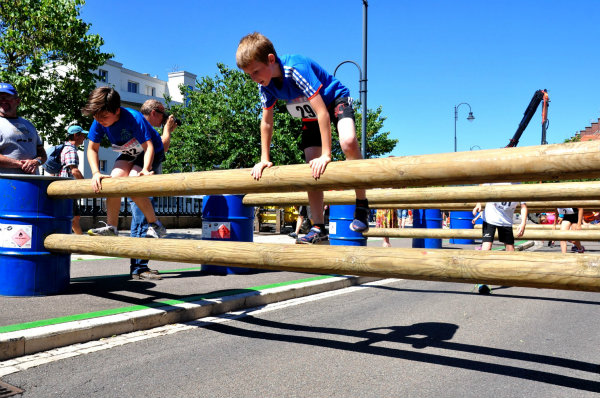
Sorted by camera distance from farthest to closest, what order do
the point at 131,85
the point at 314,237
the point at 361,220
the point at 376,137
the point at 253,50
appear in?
the point at 131,85 < the point at 376,137 < the point at 314,237 < the point at 361,220 < the point at 253,50

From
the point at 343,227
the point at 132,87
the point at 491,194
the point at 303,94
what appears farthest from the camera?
the point at 132,87

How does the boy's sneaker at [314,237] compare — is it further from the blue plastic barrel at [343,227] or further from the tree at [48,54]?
the tree at [48,54]

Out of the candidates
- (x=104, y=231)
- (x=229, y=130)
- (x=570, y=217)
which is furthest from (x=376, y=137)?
(x=104, y=231)

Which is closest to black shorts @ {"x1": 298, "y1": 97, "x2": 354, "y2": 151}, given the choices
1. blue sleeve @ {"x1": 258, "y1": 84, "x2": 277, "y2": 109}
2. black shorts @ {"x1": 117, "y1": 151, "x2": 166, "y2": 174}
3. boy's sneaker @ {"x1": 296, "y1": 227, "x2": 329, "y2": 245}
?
blue sleeve @ {"x1": 258, "y1": 84, "x2": 277, "y2": 109}

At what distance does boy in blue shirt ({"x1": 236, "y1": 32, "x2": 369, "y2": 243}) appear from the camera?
3424 mm

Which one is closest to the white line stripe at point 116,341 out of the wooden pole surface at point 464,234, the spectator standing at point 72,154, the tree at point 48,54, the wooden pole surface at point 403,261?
the wooden pole surface at point 403,261

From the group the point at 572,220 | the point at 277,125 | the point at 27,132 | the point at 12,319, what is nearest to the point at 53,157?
the point at 27,132

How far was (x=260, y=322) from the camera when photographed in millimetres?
4527

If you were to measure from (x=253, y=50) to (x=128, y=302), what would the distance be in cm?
269

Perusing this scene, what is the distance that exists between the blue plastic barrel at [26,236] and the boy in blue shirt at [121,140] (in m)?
0.45

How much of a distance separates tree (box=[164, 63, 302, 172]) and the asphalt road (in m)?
19.0

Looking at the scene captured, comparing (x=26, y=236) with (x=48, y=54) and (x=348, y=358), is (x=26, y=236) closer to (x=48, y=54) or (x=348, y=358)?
(x=348, y=358)

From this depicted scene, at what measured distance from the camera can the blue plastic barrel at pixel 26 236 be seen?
15.3ft

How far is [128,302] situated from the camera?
15.2 feet
